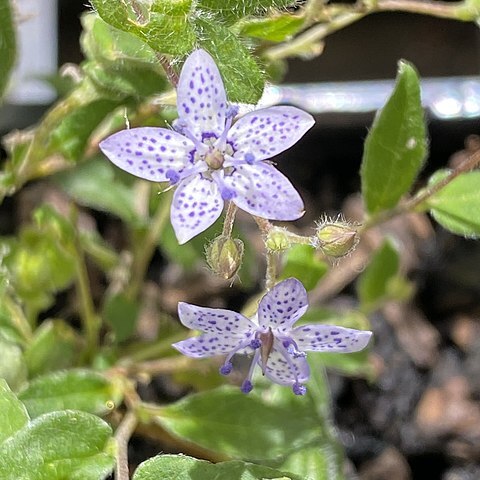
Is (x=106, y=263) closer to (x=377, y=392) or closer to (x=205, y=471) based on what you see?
(x=377, y=392)

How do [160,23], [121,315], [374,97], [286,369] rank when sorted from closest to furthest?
1. [160,23]
2. [286,369]
3. [121,315]
4. [374,97]

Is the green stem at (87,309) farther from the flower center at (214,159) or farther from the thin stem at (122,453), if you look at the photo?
the flower center at (214,159)

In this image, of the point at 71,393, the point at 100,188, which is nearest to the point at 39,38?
the point at 100,188

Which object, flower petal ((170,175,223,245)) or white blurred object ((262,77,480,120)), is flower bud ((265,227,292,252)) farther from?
white blurred object ((262,77,480,120))

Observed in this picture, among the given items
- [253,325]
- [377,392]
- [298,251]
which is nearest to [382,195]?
[298,251]

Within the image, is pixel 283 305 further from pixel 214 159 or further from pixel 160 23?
pixel 160 23
